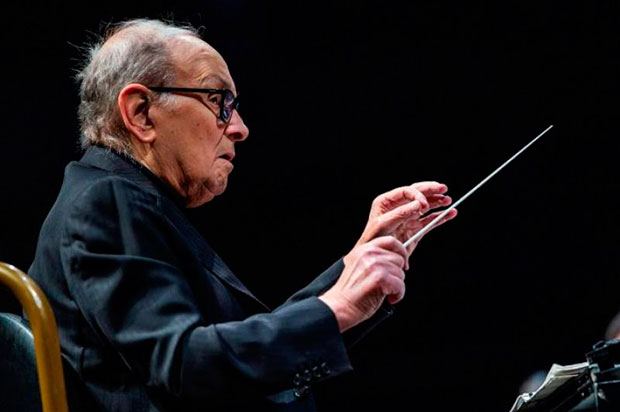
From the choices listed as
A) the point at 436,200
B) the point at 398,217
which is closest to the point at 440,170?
the point at 436,200

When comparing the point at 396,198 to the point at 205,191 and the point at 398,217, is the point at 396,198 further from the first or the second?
the point at 205,191

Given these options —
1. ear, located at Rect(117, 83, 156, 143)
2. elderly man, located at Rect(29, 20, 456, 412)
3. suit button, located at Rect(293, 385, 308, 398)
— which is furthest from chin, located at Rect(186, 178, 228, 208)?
suit button, located at Rect(293, 385, 308, 398)

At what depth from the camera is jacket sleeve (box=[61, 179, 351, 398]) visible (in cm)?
116

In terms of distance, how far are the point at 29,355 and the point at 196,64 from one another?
23.8 inches

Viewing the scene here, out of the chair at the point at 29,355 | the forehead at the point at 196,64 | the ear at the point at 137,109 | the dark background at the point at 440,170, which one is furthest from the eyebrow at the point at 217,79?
the dark background at the point at 440,170

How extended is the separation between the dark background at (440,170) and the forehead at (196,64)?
1.61 metres

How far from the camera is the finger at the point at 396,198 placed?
5.45ft

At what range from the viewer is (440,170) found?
3.32 meters

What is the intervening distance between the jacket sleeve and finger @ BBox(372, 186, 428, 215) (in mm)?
482

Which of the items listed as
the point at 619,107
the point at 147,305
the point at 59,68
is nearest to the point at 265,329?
the point at 147,305

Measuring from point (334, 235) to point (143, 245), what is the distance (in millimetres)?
2177

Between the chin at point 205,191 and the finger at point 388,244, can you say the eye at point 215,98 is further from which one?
the finger at point 388,244

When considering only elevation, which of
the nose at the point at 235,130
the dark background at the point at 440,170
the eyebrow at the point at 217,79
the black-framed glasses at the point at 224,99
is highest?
the eyebrow at the point at 217,79

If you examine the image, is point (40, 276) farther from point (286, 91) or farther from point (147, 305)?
point (286, 91)
